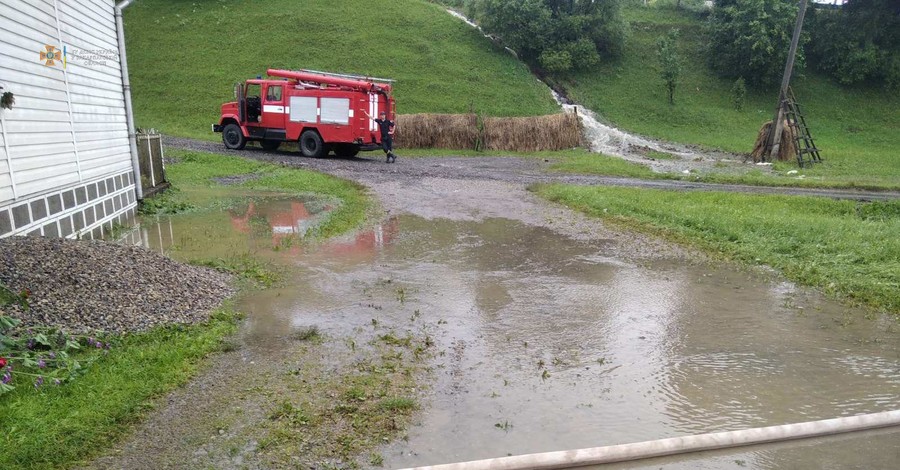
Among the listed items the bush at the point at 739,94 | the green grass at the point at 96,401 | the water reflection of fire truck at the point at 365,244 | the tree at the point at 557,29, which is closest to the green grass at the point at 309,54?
the tree at the point at 557,29

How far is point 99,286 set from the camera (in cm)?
573

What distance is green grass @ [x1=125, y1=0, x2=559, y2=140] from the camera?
30.8m

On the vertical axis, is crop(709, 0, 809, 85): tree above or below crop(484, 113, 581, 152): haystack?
above

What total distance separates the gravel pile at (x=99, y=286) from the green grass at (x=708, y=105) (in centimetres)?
2507

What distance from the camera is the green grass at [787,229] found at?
302 inches

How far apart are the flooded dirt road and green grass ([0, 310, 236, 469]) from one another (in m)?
0.22

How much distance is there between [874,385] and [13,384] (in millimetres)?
6828

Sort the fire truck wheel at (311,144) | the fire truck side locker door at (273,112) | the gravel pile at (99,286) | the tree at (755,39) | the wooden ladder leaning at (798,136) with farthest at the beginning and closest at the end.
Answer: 1. the tree at (755,39)
2. the fire truck wheel at (311,144)
3. the wooden ladder leaning at (798,136)
4. the fire truck side locker door at (273,112)
5. the gravel pile at (99,286)

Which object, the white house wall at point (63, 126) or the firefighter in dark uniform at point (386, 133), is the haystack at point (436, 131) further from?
the white house wall at point (63, 126)

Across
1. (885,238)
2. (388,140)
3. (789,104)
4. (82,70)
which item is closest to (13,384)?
(82,70)

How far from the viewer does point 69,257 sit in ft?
19.7

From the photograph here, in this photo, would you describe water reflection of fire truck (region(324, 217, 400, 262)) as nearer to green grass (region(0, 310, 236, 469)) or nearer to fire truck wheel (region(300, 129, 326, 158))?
green grass (region(0, 310, 236, 469))

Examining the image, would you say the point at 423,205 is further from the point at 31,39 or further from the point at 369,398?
the point at 369,398

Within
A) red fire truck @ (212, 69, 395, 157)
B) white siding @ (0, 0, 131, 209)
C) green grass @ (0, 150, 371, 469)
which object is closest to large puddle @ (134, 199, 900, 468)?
green grass @ (0, 150, 371, 469)
